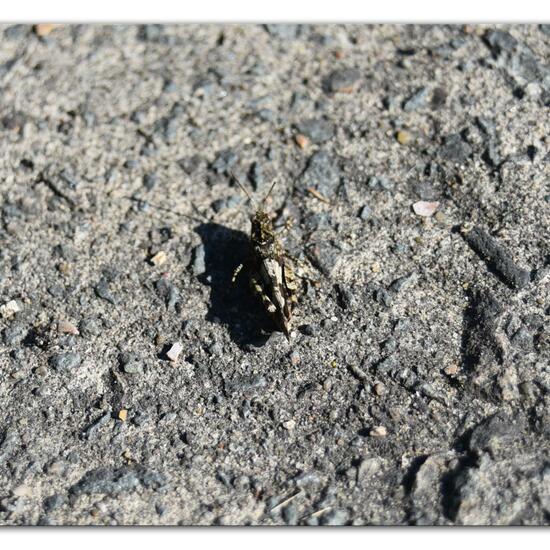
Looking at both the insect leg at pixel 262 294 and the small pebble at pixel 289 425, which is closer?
the small pebble at pixel 289 425

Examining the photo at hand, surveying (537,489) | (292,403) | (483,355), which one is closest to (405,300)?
(483,355)

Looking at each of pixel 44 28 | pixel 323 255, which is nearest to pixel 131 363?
pixel 323 255

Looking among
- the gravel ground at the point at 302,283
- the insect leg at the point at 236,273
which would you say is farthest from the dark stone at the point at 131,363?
the insect leg at the point at 236,273

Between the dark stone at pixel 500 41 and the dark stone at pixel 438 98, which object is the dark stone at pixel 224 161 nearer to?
the dark stone at pixel 438 98

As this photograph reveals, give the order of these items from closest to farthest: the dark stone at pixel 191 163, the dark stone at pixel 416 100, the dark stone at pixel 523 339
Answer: the dark stone at pixel 523 339 → the dark stone at pixel 191 163 → the dark stone at pixel 416 100

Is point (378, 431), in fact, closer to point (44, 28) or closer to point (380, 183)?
point (380, 183)

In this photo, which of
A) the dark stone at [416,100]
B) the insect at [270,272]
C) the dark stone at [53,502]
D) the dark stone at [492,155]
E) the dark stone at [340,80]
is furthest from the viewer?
the dark stone at [340,80]

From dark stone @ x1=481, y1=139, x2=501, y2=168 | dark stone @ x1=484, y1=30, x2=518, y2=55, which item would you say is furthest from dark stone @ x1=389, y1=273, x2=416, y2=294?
dark stone @ x1=484, y1=30, x2=518, y2=55
